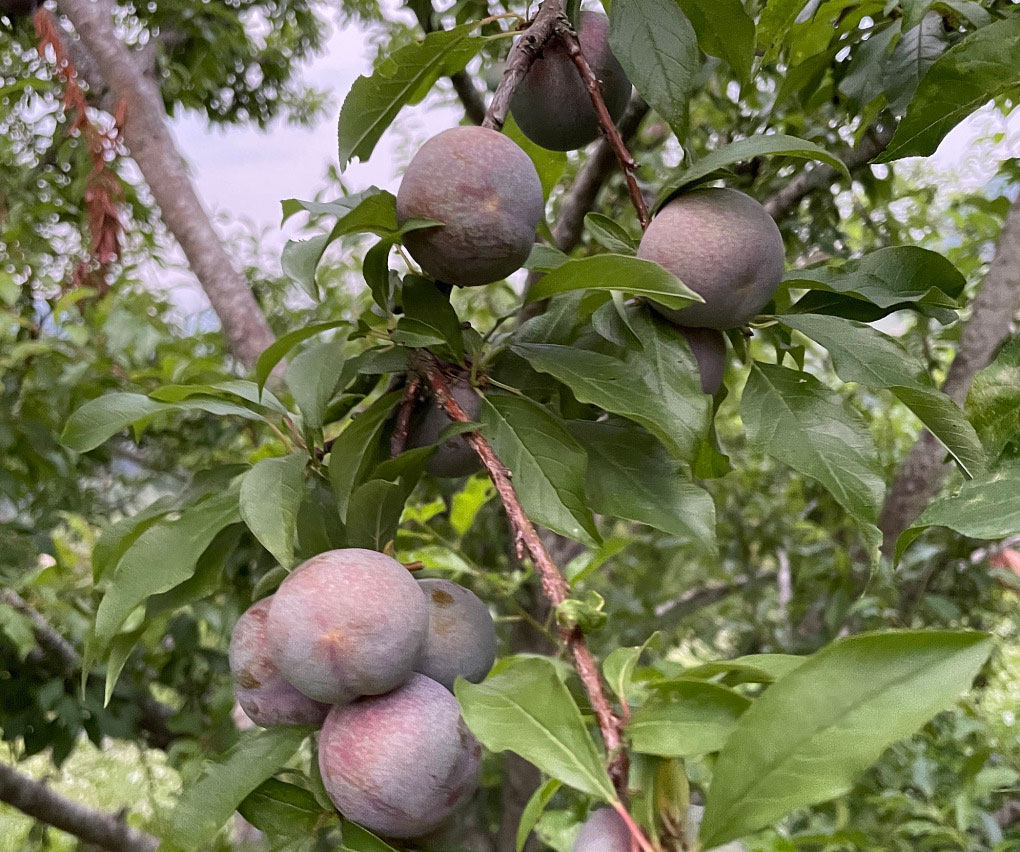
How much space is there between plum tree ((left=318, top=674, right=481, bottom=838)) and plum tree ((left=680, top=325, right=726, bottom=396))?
21cm

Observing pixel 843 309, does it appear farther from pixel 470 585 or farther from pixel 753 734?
pixel 470 585

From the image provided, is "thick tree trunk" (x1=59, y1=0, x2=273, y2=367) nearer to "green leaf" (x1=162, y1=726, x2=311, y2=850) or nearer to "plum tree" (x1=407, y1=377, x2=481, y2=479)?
"plum tree" (x1=407, y1=377, x2=481, y2=479)

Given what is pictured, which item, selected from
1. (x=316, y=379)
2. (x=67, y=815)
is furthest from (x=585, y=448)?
(x=67, y=815)

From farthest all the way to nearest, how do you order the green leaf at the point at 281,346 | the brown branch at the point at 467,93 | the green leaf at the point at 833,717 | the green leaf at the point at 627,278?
1. the brown branch at the point at 467,93
2. the green leaf at the point at 281,346
3. the green leaf at the point at 627,278
4. the green leaf at the point at 833,717

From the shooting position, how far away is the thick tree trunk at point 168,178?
949mm

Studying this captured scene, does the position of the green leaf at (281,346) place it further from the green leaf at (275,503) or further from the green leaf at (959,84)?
the green leaf at (959,84)

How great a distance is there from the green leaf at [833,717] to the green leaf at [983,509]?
65 millimetres

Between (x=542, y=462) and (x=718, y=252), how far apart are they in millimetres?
128

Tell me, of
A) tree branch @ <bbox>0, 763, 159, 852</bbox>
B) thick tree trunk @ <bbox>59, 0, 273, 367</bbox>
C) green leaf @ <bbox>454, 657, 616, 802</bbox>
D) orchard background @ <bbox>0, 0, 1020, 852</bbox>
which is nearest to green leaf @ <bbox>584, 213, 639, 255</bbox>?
orchard background @ <bbox>0, 0, 1020, 852</bbox>

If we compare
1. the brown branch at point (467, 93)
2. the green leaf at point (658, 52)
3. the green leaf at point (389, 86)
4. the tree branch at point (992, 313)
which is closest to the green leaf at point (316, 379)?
the green leaf at point (389, 86)

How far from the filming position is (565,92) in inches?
17.6

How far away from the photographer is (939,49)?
1.50ft

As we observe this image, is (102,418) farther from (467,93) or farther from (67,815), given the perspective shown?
(67,815)

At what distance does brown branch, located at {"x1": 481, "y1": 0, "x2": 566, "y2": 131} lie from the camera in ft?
1.30
